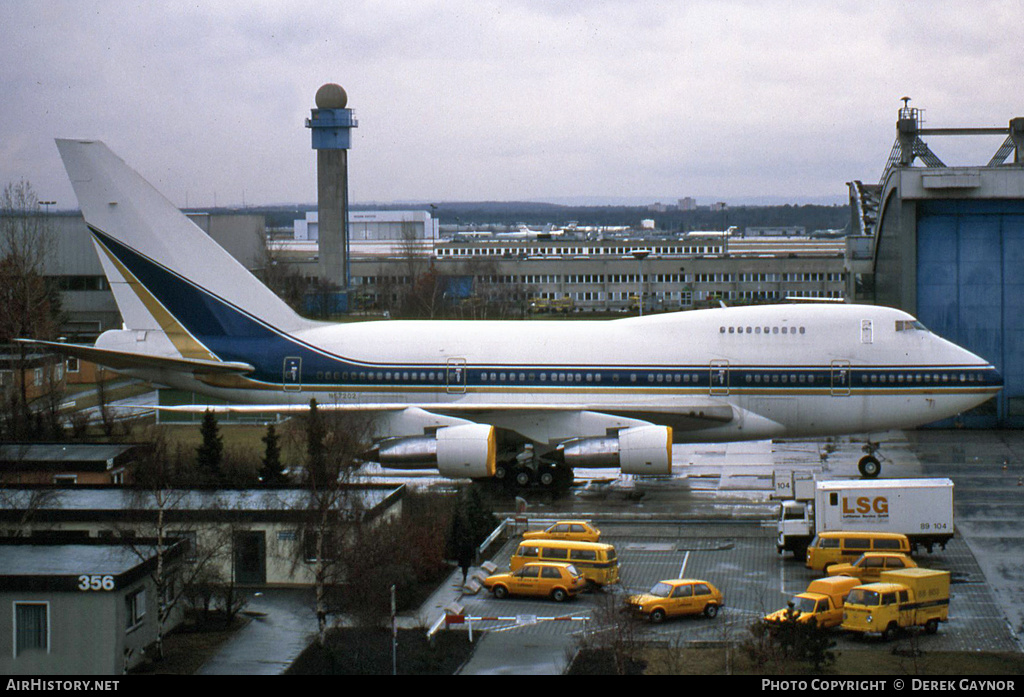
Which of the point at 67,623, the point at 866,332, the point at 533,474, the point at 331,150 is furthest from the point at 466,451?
the point at 331,150

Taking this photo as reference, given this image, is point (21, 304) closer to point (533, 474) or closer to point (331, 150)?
point (533, 474)

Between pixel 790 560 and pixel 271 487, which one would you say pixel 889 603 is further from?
pixel 271 487

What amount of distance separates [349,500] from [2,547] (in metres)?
7.20

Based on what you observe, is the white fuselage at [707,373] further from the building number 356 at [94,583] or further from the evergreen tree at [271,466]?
the building number 356 at [94,583]

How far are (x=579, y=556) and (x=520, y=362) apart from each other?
12.0 meters

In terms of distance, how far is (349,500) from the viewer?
78.6 feet

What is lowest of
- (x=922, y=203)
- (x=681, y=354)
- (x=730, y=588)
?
(x=730, y=588)

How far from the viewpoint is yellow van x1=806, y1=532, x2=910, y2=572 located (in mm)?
26312

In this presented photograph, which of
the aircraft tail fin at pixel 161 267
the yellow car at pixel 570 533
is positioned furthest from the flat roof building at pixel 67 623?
the aircraft tail fin at pixel 161 267

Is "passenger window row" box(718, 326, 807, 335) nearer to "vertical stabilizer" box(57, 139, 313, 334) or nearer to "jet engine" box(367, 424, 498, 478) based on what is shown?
"jet engine" box(367, 424, 498, 478)

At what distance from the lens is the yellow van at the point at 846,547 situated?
26312 mm
